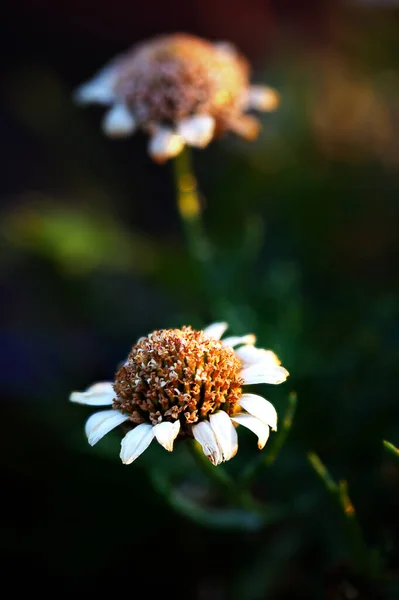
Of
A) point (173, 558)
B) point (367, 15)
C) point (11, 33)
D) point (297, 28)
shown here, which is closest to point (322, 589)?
point (173, 558)

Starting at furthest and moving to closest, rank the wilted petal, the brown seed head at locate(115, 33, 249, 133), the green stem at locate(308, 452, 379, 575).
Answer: the wilted petal
the brown seed head at locate(115, 33, 249, 133)
the green stem at locate(308, 452, 379, 575)

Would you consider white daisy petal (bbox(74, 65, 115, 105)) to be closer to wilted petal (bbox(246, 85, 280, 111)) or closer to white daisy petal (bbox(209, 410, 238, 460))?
wilted petal (bbox(246, 85, 280, 111))

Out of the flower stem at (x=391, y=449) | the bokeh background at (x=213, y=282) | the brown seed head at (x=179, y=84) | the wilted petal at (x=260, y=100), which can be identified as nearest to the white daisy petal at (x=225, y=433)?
the flower stem at (x=391, y=449)

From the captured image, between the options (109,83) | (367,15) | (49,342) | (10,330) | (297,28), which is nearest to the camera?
(109,83)

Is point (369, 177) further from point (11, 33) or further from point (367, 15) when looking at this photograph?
point (11, 33)

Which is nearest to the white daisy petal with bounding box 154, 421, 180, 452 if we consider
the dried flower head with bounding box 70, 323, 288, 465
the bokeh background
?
the dried flower head with bounding box 70, 323, 288, 465

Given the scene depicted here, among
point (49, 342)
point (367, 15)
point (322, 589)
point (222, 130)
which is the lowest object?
point (322, 589)

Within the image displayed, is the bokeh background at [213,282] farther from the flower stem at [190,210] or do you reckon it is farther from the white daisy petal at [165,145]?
the white daisy petal at [165,145]
